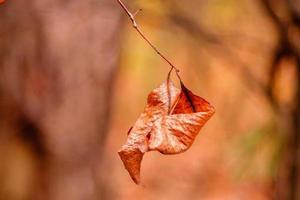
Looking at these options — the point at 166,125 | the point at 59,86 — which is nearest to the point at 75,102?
the point at 59,86

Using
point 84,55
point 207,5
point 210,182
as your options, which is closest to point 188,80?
point 207,5

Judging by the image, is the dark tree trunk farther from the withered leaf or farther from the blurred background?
the withered leaf

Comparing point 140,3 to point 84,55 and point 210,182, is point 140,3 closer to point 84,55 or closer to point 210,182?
point 84,55

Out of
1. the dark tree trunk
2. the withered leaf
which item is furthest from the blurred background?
the withered leaf

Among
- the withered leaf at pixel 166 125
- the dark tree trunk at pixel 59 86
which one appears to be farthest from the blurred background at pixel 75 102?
the withered leaf at pixel 166 125

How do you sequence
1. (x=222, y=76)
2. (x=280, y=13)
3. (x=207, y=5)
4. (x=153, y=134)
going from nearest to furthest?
1. (x=153, y=134)
2. (x=280, y=13)
3. (x=207, y=5)
4. (x=222, y=76)

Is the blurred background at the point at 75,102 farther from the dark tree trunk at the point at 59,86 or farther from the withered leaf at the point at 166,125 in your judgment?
the withered leaf at the point at 166,125

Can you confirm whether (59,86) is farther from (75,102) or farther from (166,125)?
(166,125)

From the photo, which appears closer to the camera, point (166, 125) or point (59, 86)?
point (166, 125)
